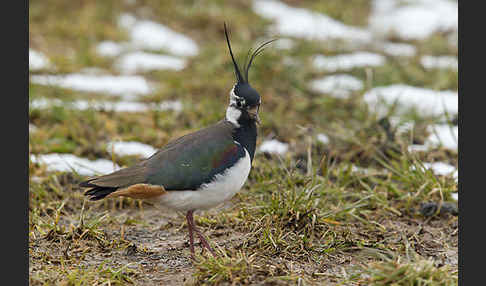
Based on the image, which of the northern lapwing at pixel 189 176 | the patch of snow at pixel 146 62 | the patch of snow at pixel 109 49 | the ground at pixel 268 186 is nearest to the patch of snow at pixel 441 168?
the ground at pixel 268 186

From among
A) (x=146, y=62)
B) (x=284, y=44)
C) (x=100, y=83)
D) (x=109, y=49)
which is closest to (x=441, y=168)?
(x=284, y=44)

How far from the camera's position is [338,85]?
680 cm

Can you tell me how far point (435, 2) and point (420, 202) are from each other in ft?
18.0

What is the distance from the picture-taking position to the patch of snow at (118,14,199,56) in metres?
7.86

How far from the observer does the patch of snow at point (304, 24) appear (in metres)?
8.30

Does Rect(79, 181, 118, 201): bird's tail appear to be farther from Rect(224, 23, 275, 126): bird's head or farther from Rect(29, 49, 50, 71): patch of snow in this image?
Rect(29, 49, 50, 71): patch of snow

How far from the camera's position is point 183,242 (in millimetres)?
4051

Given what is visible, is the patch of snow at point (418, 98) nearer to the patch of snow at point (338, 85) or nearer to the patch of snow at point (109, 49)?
the patch of snow at point (338, 85)

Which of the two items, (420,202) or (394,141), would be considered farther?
(394,141)

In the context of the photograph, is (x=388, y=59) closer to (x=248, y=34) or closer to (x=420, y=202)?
(x=248, y=34)

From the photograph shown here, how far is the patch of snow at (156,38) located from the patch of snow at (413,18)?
8.79 ft

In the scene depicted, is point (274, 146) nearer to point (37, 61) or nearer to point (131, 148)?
point (131, 148)

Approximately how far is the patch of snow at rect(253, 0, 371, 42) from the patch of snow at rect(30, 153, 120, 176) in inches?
153

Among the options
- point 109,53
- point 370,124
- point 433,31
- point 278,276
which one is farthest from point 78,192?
point 433,31
